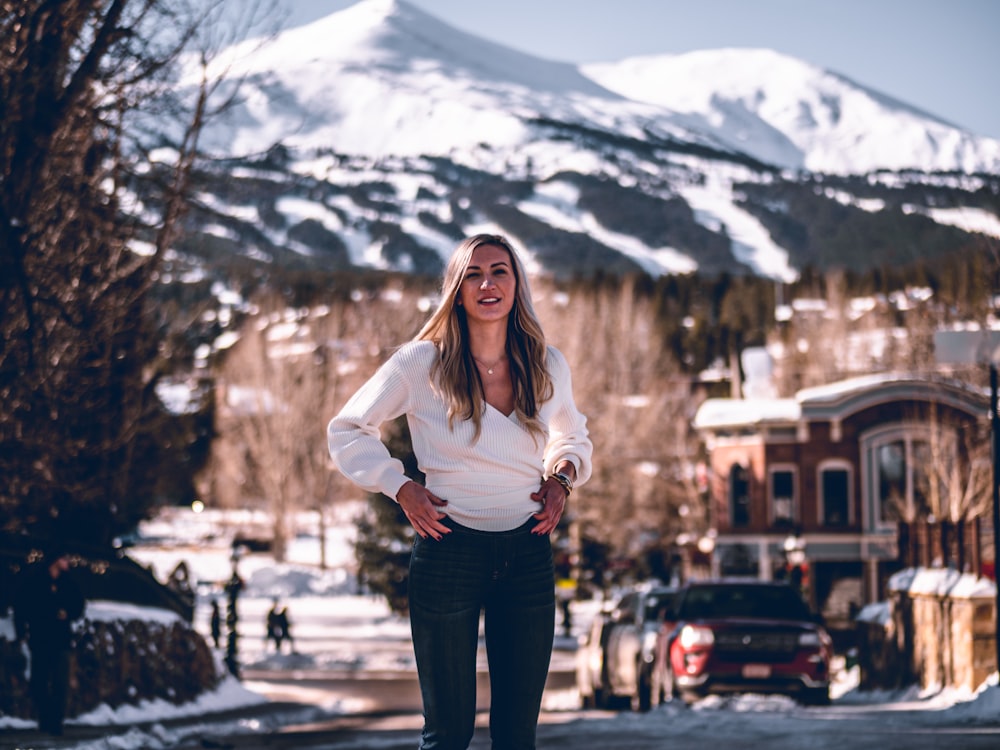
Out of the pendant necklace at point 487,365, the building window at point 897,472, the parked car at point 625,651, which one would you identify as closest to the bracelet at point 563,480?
the pendant necklace at point 487,365

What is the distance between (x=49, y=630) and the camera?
15.1 m

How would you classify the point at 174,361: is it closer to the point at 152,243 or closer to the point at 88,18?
the point at 152,243

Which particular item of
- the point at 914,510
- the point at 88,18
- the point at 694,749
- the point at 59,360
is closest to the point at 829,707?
the point at 694,749

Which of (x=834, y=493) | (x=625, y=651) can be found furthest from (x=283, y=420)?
(x=625, y=651)

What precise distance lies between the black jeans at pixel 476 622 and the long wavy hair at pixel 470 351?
344 millimetres

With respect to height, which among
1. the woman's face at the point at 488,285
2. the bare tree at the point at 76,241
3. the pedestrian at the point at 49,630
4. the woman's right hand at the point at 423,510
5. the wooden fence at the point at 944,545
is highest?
the bare tree at the point at 76,241

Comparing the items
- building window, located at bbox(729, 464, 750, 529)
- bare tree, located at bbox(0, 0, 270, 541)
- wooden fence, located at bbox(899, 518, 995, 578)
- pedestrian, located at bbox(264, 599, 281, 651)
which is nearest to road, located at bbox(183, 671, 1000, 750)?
wooden fence, located at bbox(899, 518, 995, 578)

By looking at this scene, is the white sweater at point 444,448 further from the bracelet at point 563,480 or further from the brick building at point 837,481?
the brick building at point 837,481

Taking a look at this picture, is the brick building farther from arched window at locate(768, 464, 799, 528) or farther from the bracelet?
the bracelet

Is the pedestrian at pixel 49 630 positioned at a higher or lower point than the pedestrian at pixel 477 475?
lower

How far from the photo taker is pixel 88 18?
1730cm

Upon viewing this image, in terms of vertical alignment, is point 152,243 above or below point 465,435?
above

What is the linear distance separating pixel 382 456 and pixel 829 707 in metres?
12.3

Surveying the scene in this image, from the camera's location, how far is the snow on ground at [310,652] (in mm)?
14336
